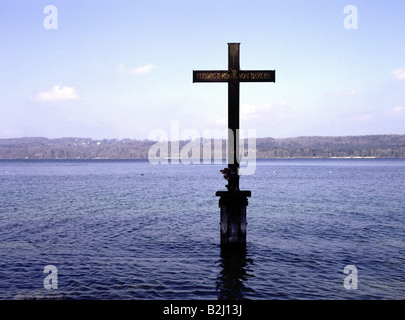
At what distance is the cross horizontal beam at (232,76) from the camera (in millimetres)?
13578

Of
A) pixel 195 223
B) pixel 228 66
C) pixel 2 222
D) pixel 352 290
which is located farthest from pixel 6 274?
pixel 2 222

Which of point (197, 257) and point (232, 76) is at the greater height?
point (232, 76)

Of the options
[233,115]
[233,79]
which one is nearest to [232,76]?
[233,79]

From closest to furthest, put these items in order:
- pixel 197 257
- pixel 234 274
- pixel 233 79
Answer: pixel 234 274, pixel 233 79, pixel 197 257

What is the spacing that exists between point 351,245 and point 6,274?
53.6ft

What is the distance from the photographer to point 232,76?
45.6ft

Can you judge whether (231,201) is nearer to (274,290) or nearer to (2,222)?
(274,290)

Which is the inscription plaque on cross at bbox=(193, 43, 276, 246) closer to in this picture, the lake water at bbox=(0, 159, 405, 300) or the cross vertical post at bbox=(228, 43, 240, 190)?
the cross vertical post at bbox=(228, 43, 240, 190)

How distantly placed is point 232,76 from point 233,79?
120 mm

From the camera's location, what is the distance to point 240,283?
12.9 metres

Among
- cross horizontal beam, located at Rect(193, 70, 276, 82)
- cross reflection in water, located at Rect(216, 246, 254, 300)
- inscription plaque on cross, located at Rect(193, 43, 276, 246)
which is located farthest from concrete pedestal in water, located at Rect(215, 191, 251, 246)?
cross horizontal beam, located at Rect(193, 70, 276, 82)

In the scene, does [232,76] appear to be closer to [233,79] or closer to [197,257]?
[233,79]

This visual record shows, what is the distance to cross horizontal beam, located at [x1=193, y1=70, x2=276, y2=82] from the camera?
13578 millimetres

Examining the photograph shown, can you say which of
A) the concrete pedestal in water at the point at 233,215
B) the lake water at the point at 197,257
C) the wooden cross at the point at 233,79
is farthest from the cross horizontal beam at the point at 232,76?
the lake water at the point at 197,257
